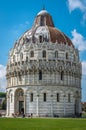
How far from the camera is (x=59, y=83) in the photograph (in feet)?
244

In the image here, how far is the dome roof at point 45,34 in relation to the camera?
7906 cm

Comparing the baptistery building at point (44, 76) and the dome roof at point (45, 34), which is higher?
the dome roof at point (45, 34)

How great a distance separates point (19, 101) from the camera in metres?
76.5

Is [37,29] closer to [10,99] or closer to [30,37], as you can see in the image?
[30,37]

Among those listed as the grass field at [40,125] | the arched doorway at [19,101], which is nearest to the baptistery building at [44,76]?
the arched doorway at [19,101]

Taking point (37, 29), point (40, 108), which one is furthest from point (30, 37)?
point (40, 108)

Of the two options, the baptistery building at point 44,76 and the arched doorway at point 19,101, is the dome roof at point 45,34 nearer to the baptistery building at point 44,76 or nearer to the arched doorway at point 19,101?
the baptistery building at point 44,76

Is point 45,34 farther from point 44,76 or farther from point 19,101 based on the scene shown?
point 19,101

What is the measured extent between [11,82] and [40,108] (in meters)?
10.8

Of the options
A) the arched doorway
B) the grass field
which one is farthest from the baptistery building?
the grass field

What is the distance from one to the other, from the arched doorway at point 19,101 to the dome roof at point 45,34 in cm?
1353

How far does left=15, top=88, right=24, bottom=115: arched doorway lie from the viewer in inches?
2995

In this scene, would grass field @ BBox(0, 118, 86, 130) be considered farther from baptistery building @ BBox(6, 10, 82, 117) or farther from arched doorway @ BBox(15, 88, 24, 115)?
arched doorway @ BBox(15, 88, 24, 115)

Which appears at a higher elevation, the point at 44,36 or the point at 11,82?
the point at 44,36
